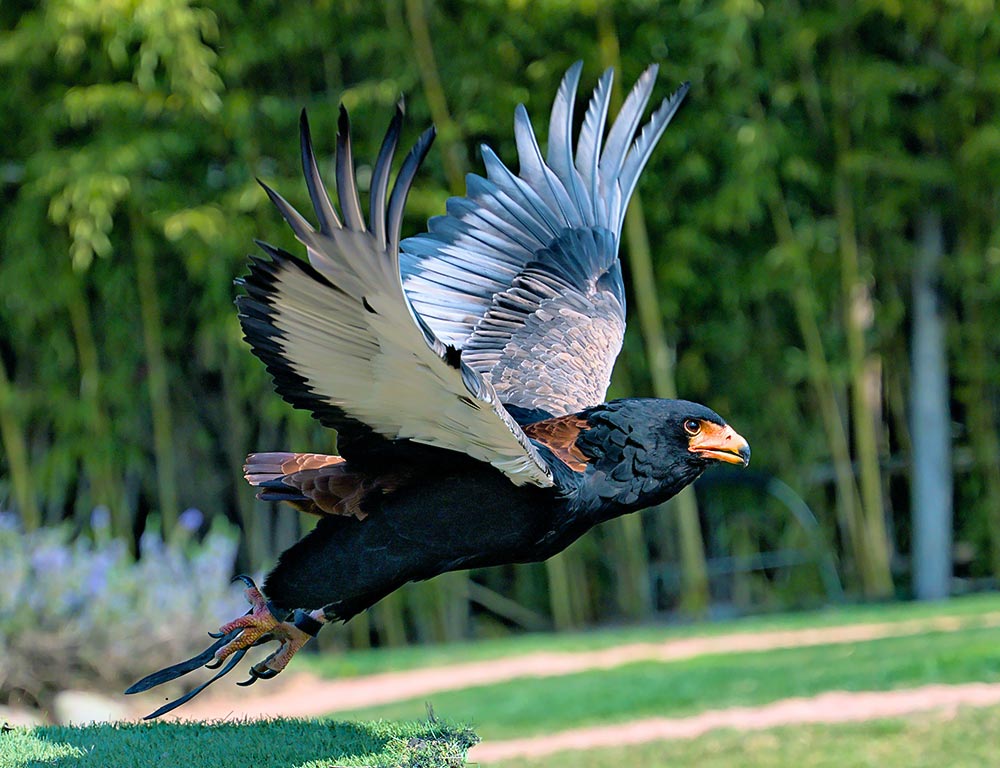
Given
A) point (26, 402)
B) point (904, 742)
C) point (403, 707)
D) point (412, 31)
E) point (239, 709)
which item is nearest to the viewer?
point (904, 742)

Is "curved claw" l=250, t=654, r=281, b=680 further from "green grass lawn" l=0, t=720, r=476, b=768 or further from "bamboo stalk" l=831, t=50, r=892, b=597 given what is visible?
"bamboo stalk" l=831, t=50, r=892, b=597

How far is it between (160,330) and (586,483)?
6.24m

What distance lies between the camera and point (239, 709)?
6.67 meters

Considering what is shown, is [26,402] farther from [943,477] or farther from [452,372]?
[452,372]

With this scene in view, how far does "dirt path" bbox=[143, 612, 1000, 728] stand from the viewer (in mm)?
6555

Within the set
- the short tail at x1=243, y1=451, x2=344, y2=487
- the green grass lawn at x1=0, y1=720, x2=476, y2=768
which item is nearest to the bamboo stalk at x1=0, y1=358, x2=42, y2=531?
the green grass lawn at x1=0, y1=720, x2=476, y2=768

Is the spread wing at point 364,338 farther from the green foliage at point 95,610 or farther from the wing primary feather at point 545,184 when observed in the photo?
the green foliage at point 95,610

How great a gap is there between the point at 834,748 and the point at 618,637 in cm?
319

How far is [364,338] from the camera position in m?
2.69

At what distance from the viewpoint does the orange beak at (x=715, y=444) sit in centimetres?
308

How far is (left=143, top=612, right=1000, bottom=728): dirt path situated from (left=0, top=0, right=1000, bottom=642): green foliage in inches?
67.8

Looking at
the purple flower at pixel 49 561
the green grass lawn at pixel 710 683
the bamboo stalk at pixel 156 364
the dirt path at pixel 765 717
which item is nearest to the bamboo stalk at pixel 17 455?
the bamboo stalk at pixel 156 364

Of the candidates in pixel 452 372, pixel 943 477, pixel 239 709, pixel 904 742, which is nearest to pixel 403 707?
pixel 239 709

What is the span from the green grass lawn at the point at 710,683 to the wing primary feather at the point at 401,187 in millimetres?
3138
